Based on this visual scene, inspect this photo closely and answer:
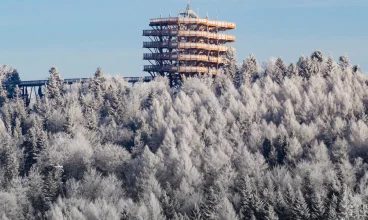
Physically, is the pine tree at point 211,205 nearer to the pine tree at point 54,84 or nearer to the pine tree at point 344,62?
the pine tree at point 54,84

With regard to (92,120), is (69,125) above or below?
below

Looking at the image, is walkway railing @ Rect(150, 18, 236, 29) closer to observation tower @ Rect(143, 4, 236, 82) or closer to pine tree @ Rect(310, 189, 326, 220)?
observation tower @ Rect(143, 4, 236, 82)

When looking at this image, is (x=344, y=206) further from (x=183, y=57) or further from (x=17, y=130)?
(x=183, y=57)

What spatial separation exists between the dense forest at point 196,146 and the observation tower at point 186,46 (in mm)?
3451

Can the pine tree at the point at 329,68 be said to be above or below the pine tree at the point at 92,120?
above

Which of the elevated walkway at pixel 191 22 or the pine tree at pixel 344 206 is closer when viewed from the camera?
the pine tree at pixel 344 206

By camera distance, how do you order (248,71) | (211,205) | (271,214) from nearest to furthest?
1. (271,214)
2. (211,205)
3. (248,71)

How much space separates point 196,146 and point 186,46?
39402mm

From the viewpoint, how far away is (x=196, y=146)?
137m

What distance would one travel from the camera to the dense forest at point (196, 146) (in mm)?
108062

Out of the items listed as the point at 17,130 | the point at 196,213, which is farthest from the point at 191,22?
the point at 196,213

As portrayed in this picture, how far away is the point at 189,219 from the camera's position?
103m

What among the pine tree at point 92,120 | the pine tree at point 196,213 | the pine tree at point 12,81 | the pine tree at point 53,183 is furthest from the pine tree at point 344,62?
the pine tree at point 196,213

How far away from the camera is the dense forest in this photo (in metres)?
108
